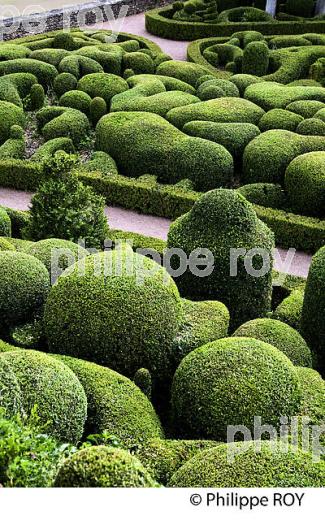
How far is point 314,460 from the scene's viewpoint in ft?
18.8

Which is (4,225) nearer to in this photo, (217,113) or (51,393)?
(51,393)

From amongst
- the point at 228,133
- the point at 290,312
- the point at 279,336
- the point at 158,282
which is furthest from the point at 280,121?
the point at 158,282

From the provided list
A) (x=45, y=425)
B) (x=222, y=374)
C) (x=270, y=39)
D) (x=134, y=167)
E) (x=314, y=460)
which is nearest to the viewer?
(x=314, y=460)

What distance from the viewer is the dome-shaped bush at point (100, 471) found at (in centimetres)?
482

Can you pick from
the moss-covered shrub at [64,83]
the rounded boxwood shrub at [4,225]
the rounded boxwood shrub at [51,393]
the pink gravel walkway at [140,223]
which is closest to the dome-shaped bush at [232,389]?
the rounded boxwood shrub at [51,393]

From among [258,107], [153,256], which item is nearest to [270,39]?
[258,107]

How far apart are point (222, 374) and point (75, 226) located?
4.69 meters

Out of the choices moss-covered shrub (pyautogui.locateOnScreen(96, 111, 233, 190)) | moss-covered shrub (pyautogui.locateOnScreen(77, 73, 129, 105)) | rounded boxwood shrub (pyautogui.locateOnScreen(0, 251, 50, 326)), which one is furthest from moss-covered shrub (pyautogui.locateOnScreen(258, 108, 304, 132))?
rounded boxwood shrub (pyautogui.locateOnScreen(0, 251, 50, 326))

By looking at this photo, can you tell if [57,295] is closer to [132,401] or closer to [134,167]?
[132,401]

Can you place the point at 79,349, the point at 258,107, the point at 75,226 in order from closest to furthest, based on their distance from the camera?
the point at 79,349
the point at 75,226
the point at 258,107

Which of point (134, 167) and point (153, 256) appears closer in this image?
point (153, 256)

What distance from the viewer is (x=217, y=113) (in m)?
17.3

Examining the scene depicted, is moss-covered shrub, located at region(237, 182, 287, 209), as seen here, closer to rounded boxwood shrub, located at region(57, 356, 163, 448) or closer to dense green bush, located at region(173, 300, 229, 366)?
dense green bush, located at region(173, 300, 229, 366)

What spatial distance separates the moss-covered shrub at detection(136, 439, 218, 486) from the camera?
666 centimetres
